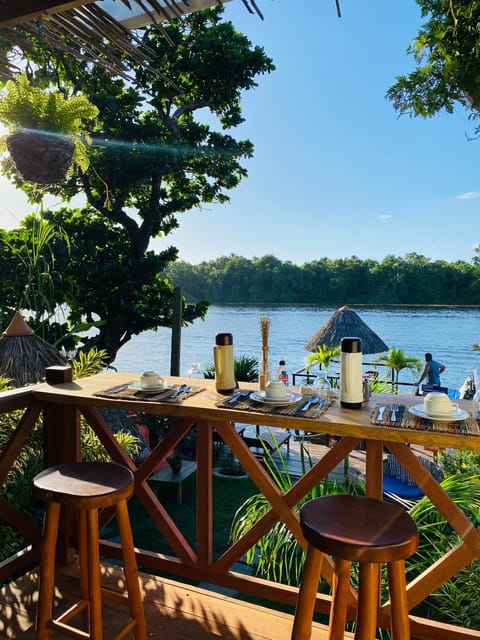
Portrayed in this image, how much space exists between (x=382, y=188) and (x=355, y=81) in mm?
15372

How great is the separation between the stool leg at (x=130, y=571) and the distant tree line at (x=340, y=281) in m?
19.5

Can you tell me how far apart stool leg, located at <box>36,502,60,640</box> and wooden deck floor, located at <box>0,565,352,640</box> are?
29 centimetres

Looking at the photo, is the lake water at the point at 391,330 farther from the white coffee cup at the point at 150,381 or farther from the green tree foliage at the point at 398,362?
the white coffee cup at the point at 150,381

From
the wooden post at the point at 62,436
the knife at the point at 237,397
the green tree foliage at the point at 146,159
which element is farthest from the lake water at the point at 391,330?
the knife at the point at 237,397

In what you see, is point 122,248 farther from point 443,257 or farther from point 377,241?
point 377,241

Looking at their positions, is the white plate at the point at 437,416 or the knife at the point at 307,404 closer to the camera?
the white plate at the point at 437,416

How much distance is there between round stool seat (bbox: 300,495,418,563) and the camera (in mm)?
1099

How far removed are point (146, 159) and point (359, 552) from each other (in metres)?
8.10

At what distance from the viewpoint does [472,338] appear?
26.2m

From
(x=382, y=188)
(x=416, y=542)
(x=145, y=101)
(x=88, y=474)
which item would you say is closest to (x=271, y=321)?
(x=88, y=474)

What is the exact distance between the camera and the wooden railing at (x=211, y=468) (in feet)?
4.98

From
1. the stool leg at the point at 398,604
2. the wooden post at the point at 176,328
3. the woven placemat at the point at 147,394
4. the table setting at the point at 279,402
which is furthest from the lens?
the wooden post at the point at 176,328

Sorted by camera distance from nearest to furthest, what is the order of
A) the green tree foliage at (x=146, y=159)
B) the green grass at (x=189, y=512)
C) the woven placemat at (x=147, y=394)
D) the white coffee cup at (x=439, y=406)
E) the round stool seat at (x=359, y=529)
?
the round stool seat at (x=359, y=529) < the white coffee cup at (x=439, y=406) < the woven placemat at (x=147, y=394) < the green grass at (x=189, y=512) < the green tree foliage at (x=146, y=159)

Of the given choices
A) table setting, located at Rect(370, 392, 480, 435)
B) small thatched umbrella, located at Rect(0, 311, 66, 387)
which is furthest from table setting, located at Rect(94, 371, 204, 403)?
small thatched umbrella, located at Rect(0, 311, 66, 387)
